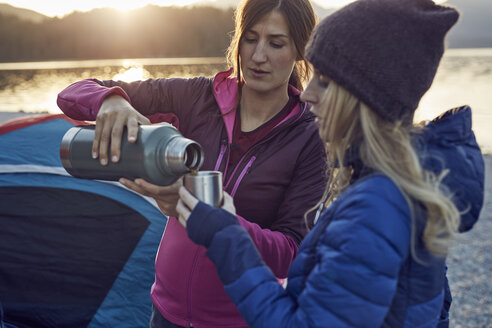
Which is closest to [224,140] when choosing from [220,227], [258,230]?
[258,230]

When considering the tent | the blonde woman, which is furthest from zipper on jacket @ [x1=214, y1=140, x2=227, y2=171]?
the tent

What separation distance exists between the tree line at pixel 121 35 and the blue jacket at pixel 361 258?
173 feet

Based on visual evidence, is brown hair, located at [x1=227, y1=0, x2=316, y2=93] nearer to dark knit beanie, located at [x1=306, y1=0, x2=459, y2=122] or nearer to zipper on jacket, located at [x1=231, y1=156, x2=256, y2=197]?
zipper on jacket, located at [x1=231, y1=156, x2=256, y2=197]

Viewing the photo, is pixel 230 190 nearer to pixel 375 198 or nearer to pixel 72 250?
pixel 375 198

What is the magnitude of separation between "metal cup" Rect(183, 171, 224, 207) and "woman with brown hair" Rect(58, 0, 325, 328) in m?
0.25

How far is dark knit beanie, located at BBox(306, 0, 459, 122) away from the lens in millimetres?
968

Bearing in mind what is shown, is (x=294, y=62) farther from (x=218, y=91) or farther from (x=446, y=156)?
(x=446, y=156)

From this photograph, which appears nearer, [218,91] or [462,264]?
[218,91]

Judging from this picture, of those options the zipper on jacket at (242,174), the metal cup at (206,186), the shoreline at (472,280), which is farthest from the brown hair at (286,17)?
the shoreline at (472,280)

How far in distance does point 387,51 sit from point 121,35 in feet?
235

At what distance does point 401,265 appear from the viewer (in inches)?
36.3

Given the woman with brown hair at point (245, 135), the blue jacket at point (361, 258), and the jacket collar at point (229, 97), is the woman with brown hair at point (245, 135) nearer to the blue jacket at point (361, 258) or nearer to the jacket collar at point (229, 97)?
the jacket collar at point (229, 97)

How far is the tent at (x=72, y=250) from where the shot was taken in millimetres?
2367

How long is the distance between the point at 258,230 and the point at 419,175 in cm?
54
